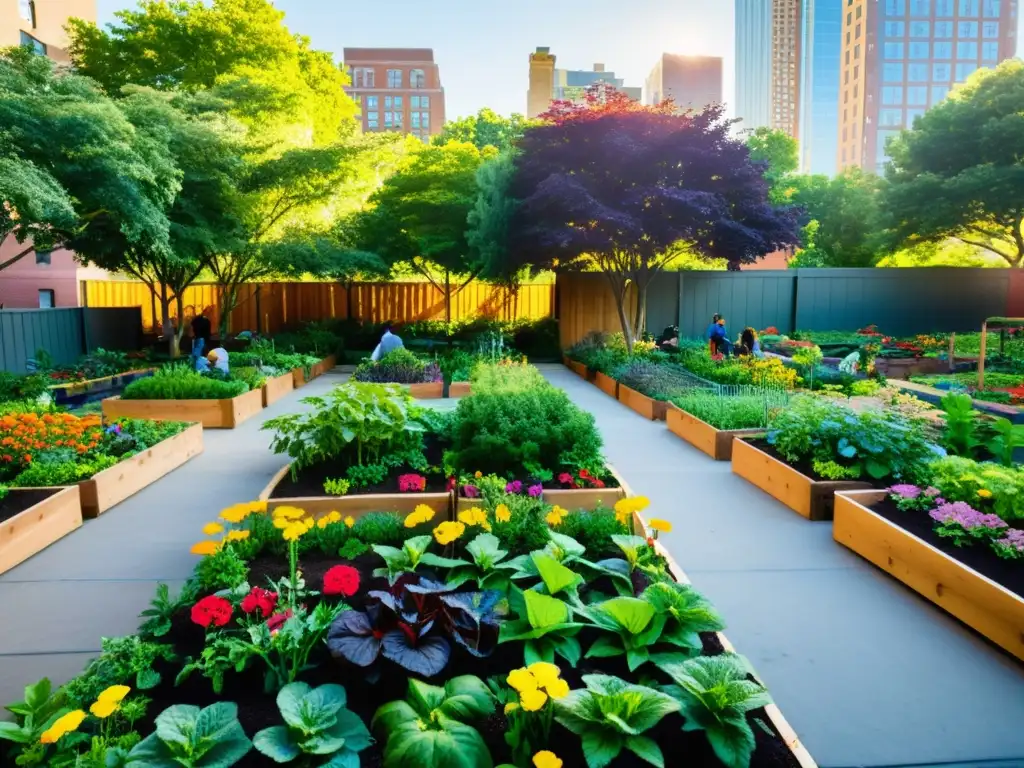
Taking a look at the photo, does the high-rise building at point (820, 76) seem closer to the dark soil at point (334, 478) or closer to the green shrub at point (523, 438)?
the green shrub at point (523, 438)

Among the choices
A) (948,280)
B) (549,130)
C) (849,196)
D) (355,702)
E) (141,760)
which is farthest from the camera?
(849,196)

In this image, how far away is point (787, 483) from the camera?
6.21 metres

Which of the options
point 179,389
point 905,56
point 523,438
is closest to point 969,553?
point 523,438

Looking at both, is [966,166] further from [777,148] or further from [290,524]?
[290,524]

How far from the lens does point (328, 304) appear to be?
23031 millimetres

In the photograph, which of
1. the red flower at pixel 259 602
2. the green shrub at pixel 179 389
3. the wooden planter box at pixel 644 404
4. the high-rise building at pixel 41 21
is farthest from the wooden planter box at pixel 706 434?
the high-rise building at pixel 41 21

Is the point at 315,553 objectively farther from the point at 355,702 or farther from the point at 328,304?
the point at 328,304

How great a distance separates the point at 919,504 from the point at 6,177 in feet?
32.6

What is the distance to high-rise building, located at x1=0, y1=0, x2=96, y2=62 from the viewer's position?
26.2m

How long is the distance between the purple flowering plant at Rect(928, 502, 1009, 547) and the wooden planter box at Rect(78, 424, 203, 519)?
615cm

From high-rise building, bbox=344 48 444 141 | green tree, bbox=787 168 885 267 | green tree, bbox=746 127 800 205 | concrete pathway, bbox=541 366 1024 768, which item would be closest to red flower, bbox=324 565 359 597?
concrete pathway, bbox=541 366 1024 768

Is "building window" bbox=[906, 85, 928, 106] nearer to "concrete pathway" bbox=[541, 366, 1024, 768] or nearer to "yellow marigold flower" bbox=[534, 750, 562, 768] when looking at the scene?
"concrete pathway" bbox=[541, 366, 1024, 768]

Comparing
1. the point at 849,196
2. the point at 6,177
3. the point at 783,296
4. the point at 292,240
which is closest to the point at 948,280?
the point at 783,296

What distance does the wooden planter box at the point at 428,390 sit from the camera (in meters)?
11.9
